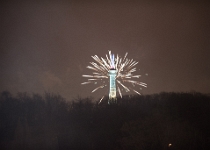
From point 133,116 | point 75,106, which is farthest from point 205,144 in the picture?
point 75,106

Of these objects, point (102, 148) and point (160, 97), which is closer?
point (102, 148)

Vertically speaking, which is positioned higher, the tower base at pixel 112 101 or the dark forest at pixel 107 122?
the tower base at pixel 112 101

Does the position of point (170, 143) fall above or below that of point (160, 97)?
below

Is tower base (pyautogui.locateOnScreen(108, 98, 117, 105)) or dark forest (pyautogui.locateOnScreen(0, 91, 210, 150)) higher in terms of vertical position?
Answer: tower base (pyautogui.locateOnScreen(108, 98, 117, 105))

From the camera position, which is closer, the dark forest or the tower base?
the dark forest

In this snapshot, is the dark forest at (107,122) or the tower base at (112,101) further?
the tower base at (112,101)

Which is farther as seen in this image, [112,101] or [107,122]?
[112,101]

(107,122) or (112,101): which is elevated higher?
(112,101)

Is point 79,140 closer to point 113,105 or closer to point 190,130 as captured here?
point 113,105
